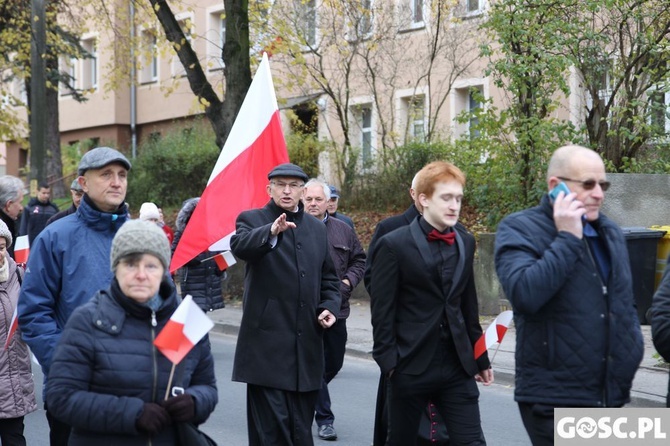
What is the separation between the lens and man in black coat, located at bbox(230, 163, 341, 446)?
6.63 meters

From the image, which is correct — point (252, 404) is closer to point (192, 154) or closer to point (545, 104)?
point (545, 104)

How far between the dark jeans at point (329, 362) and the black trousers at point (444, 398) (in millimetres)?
2653

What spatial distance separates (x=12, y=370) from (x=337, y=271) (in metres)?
3.23

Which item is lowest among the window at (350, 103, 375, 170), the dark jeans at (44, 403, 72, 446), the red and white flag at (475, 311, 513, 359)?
the dark jeans at (44, 403, 72, 446)

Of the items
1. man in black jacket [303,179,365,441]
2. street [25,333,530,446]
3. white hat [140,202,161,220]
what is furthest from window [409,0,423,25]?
man in black jacket [303,179,365,441]

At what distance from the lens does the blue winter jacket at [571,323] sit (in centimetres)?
455

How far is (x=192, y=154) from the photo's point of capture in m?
27.2

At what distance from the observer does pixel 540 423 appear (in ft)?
15.3

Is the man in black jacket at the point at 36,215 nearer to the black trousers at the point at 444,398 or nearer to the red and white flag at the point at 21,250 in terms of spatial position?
the red and white flag at the point at 21,250

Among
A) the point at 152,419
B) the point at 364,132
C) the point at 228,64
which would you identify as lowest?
the point at 152,419

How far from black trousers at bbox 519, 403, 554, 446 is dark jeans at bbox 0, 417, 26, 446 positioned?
3.13 m

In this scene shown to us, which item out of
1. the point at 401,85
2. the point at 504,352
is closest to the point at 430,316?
the point at 504,352

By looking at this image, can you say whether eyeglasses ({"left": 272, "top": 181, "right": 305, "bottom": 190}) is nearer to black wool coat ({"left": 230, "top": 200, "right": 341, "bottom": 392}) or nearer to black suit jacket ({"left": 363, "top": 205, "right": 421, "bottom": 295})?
black wool coat ({"left": 230, "top": 200, "right": 341, "bottom": 392})

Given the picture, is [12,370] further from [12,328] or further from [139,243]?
[139,243]
